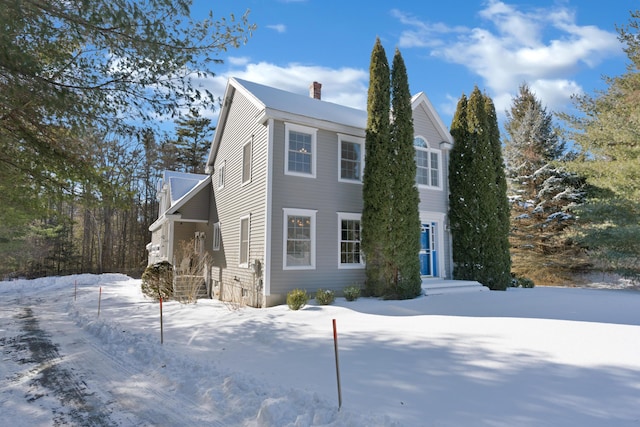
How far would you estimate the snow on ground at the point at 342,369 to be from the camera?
3.79 m

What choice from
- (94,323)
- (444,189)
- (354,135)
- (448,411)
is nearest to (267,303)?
(94,323)

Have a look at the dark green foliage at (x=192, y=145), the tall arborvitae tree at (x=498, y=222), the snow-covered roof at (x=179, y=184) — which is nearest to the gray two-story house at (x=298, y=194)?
the tall arborvitae tree at (x=498, y=222)

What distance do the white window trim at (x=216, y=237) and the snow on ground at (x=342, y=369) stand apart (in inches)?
279

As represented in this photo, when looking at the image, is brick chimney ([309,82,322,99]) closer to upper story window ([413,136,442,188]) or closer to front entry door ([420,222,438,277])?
upper story window ([413,136,442,188])

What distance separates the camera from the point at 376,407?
392 centimetres

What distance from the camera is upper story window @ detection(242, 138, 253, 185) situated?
13.1 m

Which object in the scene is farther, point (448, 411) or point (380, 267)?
point (380, 267)

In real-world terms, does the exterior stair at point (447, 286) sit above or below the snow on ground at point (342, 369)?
above

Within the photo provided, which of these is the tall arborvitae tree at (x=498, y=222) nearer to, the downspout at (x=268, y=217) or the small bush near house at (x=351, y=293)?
the small bush near house at (x=351, y=293)

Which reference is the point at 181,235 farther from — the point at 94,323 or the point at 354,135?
the point at 354,135

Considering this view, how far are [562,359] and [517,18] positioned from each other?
926 centimetres

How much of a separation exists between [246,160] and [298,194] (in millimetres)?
3201

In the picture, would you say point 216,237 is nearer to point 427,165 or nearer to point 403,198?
point 403,198

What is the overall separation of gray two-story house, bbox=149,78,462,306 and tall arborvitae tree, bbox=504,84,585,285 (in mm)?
9175
